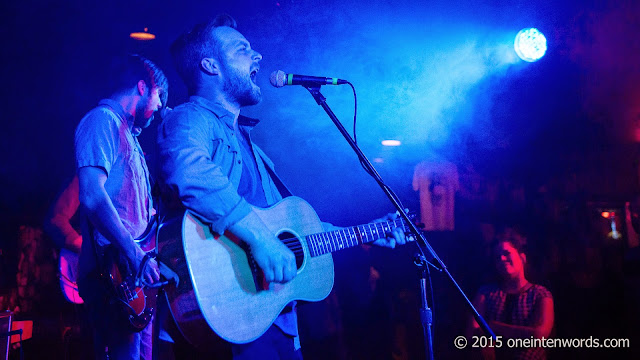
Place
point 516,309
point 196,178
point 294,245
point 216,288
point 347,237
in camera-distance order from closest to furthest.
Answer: point 216,288
point 196,178
point 294,245
point 347,237
point 516,309

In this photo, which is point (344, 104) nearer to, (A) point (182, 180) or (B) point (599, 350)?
(A) point (182, 180)

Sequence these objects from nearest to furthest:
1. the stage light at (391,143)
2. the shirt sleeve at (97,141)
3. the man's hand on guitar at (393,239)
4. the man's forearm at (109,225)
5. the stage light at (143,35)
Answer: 1. the man's forearm at (109,225)
2. the shirt sleeve at (97,141)
3. the man's hand on guitar at (393,239)
4. the stage light at (143,35)
5. the stage light at (391,143)

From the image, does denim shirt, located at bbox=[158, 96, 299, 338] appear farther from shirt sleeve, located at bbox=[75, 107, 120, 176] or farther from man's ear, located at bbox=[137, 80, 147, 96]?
man's ear, located at bbox=[137, 80, 147, 96]

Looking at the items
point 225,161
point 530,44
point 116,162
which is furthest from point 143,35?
point 530,44

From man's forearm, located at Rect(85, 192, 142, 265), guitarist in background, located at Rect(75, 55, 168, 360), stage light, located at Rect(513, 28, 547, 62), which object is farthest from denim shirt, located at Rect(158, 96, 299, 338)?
stage light, located at Rect(513, 28, 547, 62)

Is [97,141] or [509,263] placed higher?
[97,141]

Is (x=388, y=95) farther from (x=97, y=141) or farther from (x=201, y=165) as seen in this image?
(x=201, y=165)

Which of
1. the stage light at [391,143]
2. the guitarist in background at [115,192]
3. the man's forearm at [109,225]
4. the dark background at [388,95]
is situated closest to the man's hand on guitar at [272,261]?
the guitarist in background at [115,192]

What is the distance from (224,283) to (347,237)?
88 centimetres

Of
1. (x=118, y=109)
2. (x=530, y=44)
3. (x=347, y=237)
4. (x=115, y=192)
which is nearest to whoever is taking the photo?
(x=347, y=237)

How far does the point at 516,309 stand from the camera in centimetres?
383

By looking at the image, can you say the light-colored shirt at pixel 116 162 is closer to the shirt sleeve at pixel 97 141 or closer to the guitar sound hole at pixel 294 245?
the shirt sleeve at pixel 97 141

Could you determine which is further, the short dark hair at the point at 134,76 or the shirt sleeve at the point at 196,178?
the short dark hair at the point at 134,76

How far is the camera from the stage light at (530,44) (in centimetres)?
486
